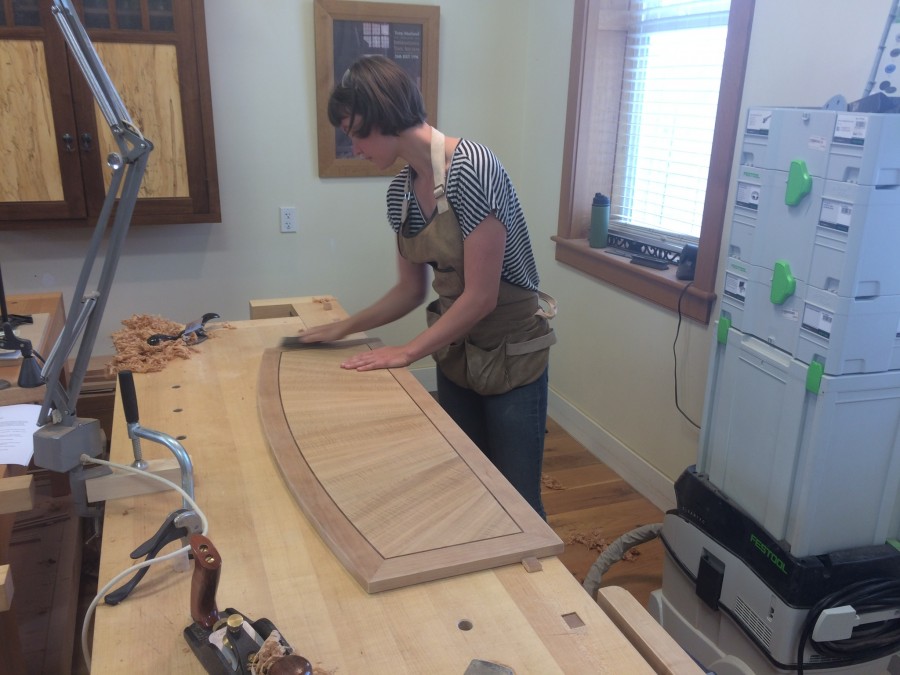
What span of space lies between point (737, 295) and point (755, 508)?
0.51 meters

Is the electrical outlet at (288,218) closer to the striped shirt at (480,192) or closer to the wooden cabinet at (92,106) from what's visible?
the wooden cabinet at (92,106)

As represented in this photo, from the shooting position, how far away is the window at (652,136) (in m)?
2.25

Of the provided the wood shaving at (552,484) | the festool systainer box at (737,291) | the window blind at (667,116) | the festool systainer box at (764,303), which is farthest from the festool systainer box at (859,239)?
the wood shaving at (552,484)

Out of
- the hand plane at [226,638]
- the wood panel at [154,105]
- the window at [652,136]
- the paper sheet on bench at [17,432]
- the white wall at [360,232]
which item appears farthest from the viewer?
the white wall at [360,232]

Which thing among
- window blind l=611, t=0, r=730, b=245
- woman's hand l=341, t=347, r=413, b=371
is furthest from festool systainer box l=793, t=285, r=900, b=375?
window blind l=611, t=0, r=730, b=245

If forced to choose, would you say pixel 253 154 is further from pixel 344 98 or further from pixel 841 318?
pixel 841 318

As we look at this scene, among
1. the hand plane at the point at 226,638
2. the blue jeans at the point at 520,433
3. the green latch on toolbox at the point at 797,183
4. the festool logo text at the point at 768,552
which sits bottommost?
the festool logo text at the point at 768,552

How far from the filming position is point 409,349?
1686 millimetres

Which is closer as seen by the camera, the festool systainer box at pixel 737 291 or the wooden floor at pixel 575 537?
the festool systainer box at pixel 737 291

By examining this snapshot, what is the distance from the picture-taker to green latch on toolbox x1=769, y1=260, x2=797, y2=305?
1.54 m

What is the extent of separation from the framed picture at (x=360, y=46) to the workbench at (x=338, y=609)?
2245mm

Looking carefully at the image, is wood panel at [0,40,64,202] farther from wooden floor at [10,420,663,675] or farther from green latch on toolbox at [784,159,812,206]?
green latch on toolbox at [784,159,812,206]

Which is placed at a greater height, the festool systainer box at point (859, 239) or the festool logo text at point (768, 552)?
the festool systainer box at point (859, 239)

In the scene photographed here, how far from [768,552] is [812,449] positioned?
277mm
